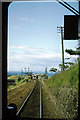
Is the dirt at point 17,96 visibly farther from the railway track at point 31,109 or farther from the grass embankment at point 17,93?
the railway track at point 31,109

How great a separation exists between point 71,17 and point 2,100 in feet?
5.17

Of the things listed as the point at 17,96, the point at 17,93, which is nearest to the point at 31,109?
the point at 17,96

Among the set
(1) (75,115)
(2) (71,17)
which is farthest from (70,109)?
(2) (71,17)

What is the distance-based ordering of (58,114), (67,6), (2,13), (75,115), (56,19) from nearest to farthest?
(67,6) < (2,13) < (75,115) < (58,114) < (56,19)

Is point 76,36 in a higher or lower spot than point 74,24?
lower

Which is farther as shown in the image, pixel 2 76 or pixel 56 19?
pixel 56 19

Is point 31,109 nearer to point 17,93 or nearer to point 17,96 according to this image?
point 17,96

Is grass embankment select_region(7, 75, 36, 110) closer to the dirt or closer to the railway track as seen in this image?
the dirt

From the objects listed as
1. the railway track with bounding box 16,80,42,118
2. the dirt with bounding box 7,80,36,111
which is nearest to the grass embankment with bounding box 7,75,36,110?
the dirt with bounding box 7,80,36,111

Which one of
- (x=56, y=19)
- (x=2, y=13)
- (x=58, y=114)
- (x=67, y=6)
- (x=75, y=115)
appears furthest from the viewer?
(x=56, y=19)

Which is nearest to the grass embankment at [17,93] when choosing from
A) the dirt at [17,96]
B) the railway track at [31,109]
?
the dirt at [17,96]

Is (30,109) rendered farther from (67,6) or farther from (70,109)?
(67,6)

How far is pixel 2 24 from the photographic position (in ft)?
8.30

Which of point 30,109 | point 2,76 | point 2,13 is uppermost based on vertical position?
point 2,13
